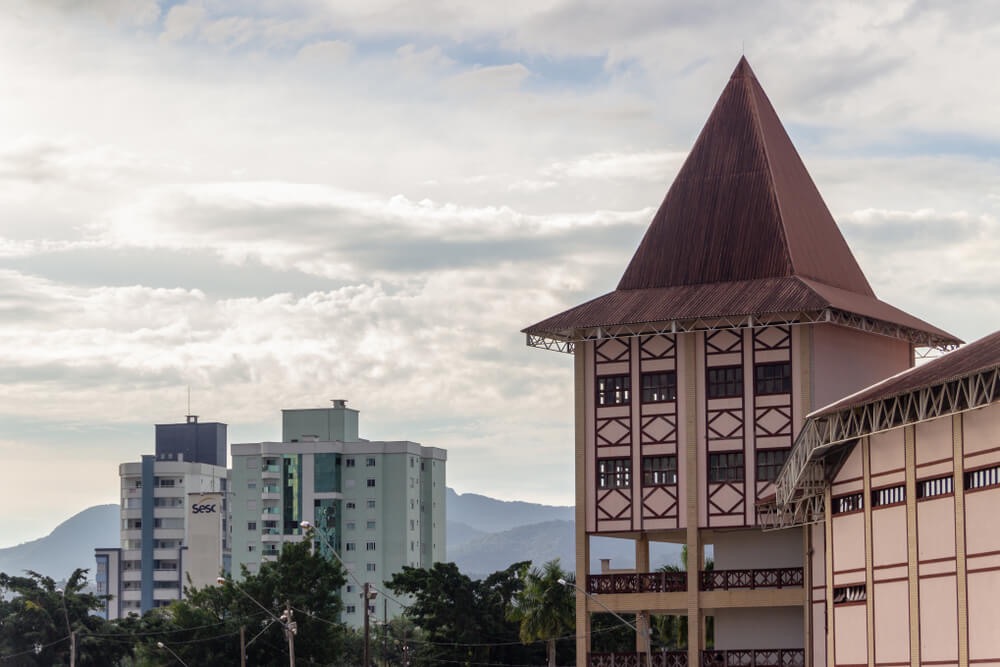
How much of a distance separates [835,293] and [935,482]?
1875 centimetres

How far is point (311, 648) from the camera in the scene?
88250 mm

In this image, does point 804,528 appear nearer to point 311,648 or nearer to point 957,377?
point 957,377

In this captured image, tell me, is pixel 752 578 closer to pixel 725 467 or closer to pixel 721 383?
pixel 725 467

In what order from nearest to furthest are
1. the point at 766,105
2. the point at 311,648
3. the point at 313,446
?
the point at 766,105 → the point at 311,648 → the point at 313,446

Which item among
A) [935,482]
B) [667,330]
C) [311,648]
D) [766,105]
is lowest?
[311,648]

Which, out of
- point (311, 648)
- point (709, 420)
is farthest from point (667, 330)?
point (311, 648)

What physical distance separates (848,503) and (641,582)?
1491 centimetres

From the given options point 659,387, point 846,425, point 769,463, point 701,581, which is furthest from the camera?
point 659,387

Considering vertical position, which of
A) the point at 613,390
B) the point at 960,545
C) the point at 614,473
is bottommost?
the point at 960,545

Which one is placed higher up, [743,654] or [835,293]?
[835,293]

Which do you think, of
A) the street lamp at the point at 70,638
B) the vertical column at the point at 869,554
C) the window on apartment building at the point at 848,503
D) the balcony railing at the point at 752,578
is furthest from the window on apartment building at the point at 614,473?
the street lamp at the point at 70,638

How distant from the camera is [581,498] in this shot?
2704 inches

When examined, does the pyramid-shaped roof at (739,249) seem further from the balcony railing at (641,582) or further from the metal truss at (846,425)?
the balcony railing at (641,582)

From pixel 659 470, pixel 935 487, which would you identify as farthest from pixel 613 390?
pixel 935 487
